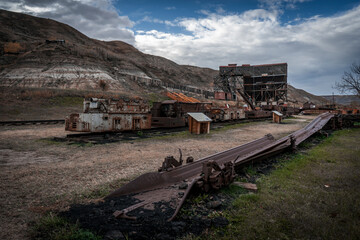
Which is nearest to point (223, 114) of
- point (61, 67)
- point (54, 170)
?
point (54, 170)

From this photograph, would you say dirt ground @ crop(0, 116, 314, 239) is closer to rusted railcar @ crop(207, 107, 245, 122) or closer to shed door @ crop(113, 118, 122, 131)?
shed door @ crop(113, 118, 122, 131)

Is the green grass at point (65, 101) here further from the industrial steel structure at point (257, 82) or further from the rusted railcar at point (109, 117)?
the industrial steel structure at point (257, 82)

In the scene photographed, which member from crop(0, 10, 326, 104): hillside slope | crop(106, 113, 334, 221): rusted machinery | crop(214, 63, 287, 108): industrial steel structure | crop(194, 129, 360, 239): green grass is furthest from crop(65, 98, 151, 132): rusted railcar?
crop(214, 63, 287, 108): industrial steel structure

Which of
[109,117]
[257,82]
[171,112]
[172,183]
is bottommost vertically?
[172,183]

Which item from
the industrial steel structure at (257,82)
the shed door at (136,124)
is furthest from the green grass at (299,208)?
the industrial steel structure at (257,82)

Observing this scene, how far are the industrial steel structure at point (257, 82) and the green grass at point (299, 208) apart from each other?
35.1 m

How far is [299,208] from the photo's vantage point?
2975 mm

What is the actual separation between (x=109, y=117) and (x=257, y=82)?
3841 cm

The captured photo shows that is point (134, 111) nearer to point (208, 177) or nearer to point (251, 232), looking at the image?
point (208, 177)

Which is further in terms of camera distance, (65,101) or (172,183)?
(65,101)

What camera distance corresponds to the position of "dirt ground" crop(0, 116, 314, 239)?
293 cm

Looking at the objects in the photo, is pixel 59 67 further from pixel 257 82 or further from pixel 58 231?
pixel 58 231

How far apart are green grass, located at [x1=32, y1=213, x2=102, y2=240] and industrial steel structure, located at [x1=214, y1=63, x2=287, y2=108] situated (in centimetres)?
3827

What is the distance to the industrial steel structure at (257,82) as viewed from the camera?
39.9 m
